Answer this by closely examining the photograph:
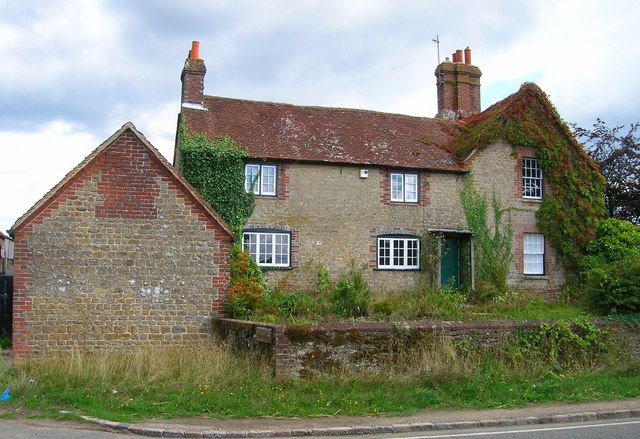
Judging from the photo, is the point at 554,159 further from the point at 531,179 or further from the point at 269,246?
the point at 269,246

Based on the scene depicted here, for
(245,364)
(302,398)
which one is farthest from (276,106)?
(302,398)

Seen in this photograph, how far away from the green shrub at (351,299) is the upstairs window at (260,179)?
15.1 feet

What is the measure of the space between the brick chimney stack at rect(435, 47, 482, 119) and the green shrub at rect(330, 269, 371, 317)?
12.1 m

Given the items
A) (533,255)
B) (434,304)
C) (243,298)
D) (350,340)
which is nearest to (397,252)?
(434,304)

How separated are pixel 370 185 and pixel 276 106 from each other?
223 inches

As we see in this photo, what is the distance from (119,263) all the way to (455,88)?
61.9 feet

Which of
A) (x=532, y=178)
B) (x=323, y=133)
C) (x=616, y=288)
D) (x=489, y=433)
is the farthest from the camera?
(x=532, y=178)

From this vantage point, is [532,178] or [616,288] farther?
[532,178]

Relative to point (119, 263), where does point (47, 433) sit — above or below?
below

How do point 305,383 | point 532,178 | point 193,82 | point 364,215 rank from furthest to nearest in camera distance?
point 532,178, point 193,82, point 364,215, point 305,383

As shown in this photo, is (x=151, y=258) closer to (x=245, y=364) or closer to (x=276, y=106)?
(x=245, y=364)

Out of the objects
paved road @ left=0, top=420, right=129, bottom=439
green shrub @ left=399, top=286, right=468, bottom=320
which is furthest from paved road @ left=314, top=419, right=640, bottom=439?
green shrub @ left=399, top=286, right=468, bottom=320

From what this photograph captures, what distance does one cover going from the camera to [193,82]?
2262 centimetres

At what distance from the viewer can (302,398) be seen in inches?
390
